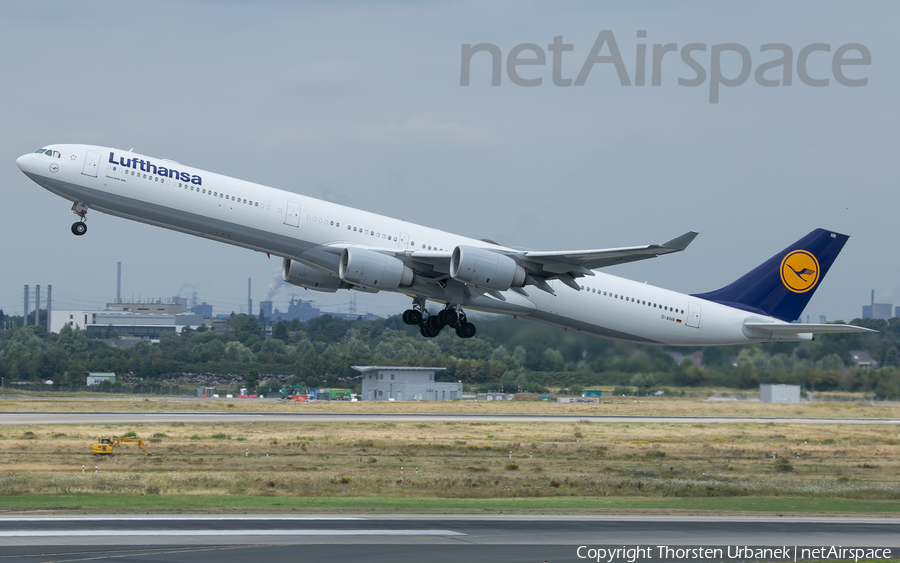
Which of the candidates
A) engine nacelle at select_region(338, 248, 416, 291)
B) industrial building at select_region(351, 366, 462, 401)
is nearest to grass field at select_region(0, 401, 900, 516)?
engine nacelle at select_region(338, 248, 416, 291)

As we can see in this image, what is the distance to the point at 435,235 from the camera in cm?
3784

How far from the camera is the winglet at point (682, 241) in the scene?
1209 inches

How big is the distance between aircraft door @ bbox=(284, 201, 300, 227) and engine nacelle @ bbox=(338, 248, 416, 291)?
2.10m

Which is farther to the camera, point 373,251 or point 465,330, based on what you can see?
point 465,330

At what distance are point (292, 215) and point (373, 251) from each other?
130 inches

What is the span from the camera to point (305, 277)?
1544 inches

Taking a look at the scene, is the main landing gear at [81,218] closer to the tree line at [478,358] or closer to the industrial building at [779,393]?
the tree line at [478,358]

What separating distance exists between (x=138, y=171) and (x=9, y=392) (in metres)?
65.8

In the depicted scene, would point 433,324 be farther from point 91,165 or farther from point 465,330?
point 91,165

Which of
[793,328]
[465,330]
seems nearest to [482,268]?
[465,330]

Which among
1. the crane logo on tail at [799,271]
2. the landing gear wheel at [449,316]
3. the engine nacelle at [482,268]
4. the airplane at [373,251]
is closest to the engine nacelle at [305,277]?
the airplane at [373,251]

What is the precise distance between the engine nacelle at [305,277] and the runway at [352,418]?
23.4m

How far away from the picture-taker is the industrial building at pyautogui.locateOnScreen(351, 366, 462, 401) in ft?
297

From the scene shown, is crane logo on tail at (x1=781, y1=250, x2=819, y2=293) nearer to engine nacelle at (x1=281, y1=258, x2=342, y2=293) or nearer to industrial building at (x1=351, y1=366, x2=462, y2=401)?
engine nacelle at (x1=281, y1=258, x2=342, y2=293)
